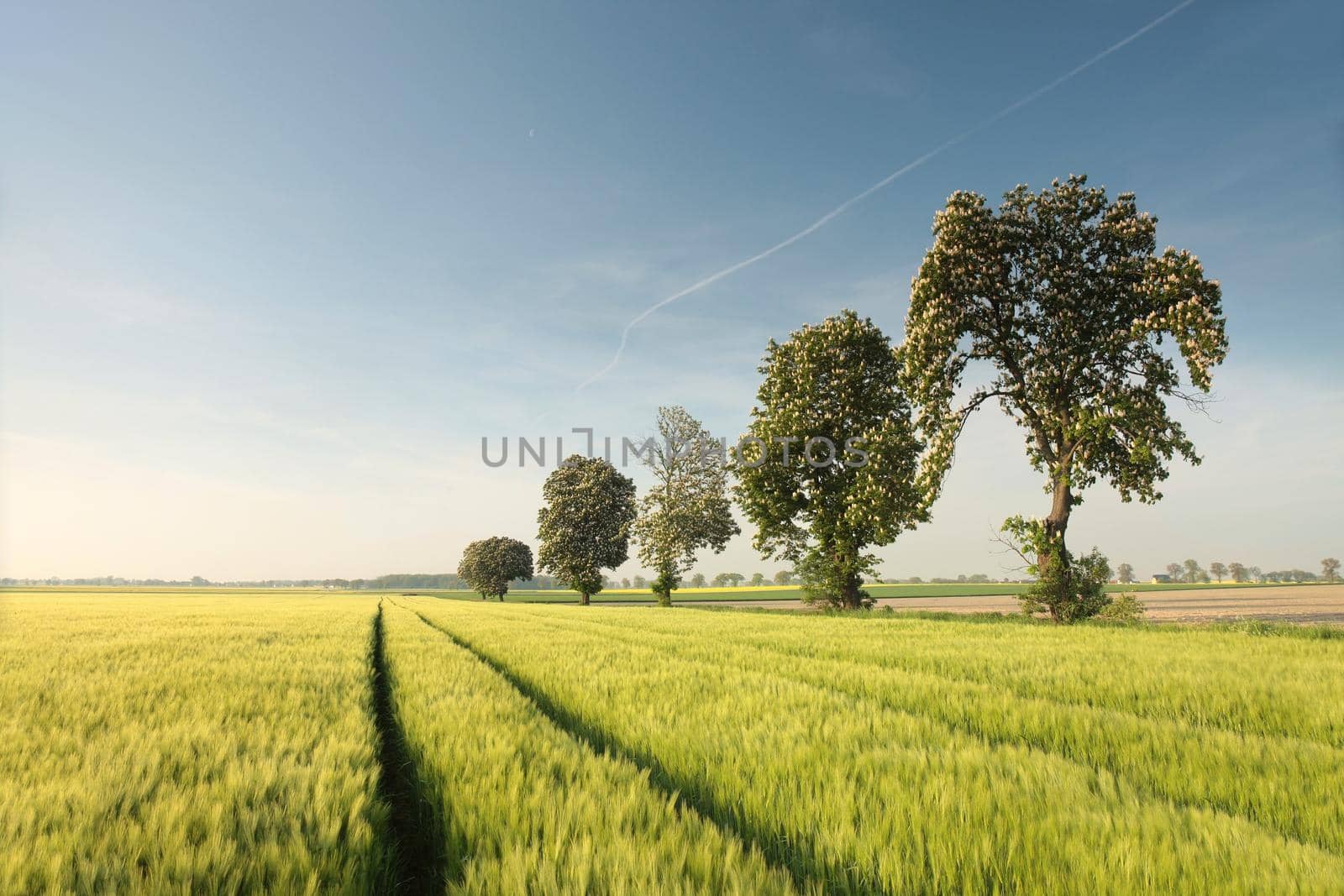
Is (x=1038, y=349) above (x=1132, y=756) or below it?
above

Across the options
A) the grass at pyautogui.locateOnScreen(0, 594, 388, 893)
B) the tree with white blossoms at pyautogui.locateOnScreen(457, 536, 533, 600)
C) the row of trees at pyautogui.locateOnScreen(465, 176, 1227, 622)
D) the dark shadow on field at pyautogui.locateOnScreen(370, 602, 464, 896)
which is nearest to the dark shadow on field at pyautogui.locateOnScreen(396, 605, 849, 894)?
the dark shadow on field at pyautogui.locateOnScreen(370, 602, 464, 896)

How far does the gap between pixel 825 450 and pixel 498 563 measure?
83781 mm

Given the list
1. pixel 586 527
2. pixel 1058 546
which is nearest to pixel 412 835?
pixel 1058 546

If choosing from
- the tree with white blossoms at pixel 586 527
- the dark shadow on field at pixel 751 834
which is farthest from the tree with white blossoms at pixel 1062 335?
the tree with white blossoms at pixel 586 527

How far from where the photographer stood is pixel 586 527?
62.7 metres

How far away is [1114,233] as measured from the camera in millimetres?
22922

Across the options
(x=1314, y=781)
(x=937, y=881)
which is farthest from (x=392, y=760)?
(x=1314, y=781)

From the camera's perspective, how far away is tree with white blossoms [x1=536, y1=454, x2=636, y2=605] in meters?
61.5

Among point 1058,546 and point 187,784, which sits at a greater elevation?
point 1058,546

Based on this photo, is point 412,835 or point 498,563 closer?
point 412,835

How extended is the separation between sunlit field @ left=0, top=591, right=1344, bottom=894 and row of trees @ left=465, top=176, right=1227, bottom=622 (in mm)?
15733

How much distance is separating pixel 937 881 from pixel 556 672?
6.70 metres

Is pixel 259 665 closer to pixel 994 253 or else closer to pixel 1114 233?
pixel 994 253

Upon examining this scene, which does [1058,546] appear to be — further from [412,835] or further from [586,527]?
[586,527]
